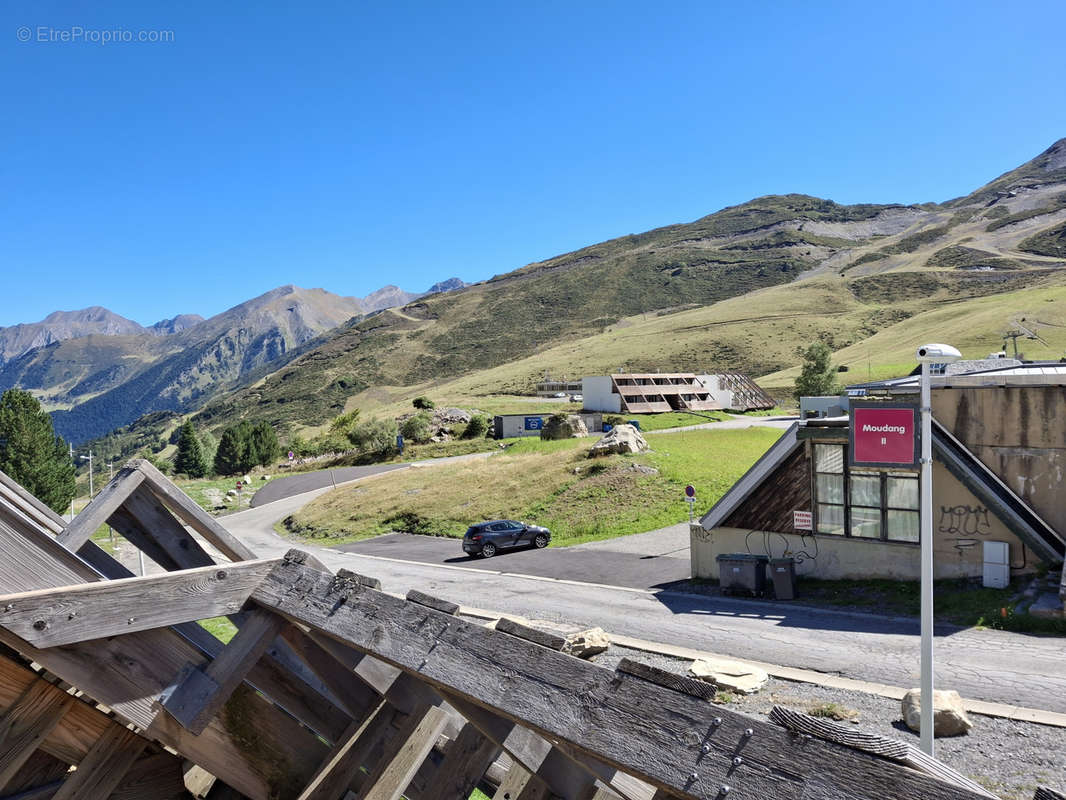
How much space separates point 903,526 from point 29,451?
183 ft

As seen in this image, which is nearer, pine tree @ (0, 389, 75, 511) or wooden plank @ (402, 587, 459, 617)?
wooden plank @ (402, 587, 459, 617)

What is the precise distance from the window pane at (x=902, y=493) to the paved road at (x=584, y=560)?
21.8ft

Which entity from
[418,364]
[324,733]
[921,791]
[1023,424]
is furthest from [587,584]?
[418,364]

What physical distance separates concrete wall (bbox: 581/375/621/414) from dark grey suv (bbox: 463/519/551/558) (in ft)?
157

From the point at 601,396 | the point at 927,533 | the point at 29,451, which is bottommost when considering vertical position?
the point at 29,451

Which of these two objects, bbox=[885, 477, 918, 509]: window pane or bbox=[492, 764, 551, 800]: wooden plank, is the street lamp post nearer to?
bbox=[492, 764, 551, 800]: wooden plank

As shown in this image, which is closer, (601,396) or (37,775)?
(37,775)

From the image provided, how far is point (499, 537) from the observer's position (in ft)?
94.5

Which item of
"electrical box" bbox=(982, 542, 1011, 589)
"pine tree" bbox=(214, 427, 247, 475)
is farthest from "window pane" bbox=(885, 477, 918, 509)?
"pine tree" bbox=(214, 427, 247, 475)

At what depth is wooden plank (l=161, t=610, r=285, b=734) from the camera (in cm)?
295

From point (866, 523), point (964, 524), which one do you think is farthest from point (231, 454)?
point (964, 524)

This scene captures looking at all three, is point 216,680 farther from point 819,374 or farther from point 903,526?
point 819,374

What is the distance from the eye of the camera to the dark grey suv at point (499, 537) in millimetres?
28422

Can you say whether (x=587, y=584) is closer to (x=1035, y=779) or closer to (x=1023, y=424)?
(x=1023, y=424)
